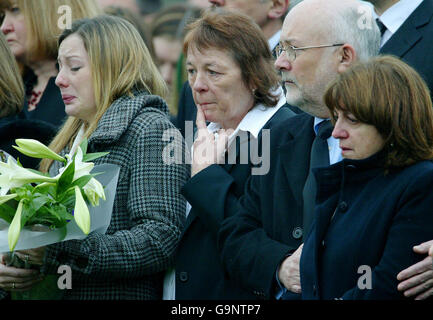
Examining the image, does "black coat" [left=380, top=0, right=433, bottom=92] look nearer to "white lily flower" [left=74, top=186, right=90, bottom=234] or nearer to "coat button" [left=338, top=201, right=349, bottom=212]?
"coat button" [left=338, top=201, right=349, bottom=212]

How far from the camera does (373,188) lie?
11.9ft

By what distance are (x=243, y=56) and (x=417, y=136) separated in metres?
1.32

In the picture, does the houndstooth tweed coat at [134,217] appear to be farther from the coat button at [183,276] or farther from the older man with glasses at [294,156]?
the older man with glasses at [294,156]

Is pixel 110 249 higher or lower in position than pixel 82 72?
lower

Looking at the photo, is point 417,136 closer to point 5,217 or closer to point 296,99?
point 296,99

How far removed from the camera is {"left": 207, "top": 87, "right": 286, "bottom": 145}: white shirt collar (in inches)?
178

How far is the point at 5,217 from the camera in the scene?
387 cm

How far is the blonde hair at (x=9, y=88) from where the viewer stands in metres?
5.23

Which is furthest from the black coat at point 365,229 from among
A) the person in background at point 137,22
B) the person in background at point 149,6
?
the person in background at point 149,6

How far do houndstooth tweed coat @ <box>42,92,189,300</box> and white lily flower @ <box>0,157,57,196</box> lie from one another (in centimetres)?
48
